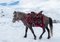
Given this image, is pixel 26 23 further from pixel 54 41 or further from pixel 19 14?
pixel 54 41

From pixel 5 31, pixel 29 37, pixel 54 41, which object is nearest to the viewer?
pixel 54 41

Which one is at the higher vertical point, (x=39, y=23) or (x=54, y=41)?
(x=39, y=23)

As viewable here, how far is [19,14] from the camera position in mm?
8617

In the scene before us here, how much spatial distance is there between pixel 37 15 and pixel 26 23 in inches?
16.7

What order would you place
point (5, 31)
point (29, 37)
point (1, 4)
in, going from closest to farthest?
1. point (29, 37)
2. point (5, 31)
3. point (1, 4)

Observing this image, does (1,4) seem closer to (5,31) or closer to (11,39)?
(5,31)

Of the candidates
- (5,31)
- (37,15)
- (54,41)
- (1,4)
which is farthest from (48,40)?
(1,4)

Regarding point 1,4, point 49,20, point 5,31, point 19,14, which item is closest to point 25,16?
point 19,14

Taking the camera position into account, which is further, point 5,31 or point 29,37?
point 5,31

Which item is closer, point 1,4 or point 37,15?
point 37,15

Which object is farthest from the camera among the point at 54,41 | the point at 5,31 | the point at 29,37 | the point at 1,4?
the point at 1,4

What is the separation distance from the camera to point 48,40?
8531 millimetres

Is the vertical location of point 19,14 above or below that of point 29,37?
above

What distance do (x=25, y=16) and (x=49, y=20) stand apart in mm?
762
